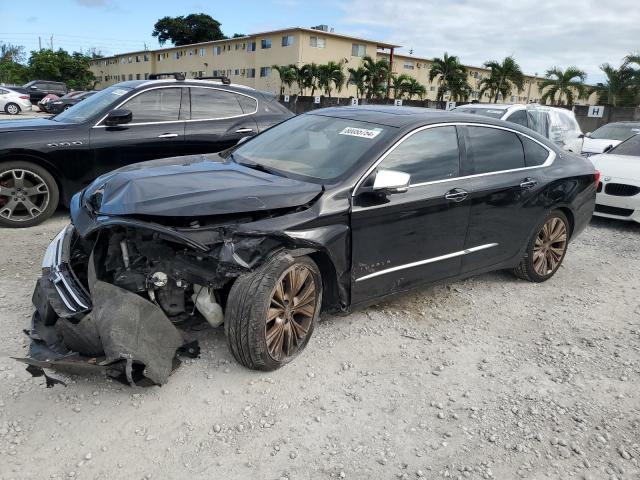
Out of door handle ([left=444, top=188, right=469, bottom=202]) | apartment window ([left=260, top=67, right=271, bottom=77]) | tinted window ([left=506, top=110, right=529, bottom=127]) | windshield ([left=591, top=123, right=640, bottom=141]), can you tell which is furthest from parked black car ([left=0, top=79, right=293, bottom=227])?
apartment window ([left=260, top=67, right=271, bottom=77])

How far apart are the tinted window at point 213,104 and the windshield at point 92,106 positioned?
2.69 ft

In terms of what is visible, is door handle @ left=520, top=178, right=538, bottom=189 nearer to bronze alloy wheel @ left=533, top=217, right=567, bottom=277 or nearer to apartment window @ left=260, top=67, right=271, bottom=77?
bronze alloy wheel @ left=533, top=217, right=567, bottom=277

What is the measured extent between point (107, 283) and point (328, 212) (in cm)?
141

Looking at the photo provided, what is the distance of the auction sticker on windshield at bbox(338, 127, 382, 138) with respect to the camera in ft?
12.6

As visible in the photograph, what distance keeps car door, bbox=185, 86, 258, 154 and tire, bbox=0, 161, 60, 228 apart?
1.68 m

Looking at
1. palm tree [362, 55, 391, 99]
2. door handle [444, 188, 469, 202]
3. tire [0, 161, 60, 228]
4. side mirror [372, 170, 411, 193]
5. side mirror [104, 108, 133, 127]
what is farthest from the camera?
palm tree [362, 55, 391, 99]

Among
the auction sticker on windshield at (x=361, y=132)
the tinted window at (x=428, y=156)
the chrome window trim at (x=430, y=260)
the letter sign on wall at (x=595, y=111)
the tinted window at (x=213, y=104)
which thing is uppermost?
the letter sign on wall at (x=595, y=111)

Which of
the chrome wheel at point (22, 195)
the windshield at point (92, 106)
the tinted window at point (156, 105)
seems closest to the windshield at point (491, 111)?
the tinted window at point (156, 105)

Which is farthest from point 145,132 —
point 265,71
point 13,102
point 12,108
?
point 265,71

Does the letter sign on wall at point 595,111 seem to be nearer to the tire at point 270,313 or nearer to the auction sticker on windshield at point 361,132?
the auction sticker on windshield at point 361,132

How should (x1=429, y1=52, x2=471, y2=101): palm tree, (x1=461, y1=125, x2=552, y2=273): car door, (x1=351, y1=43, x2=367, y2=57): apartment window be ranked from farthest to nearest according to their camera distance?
(x1=351, y1=43, x2=367, y2=57): apartment window, (x1=429, y1=52, x2=471, y2=101): palm tree, (x1=461, y1=125, x2=552, y2=273): car door

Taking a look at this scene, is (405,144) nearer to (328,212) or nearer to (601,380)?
(328,212)

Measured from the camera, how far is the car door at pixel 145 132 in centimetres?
610

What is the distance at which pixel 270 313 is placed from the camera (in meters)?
3.12
